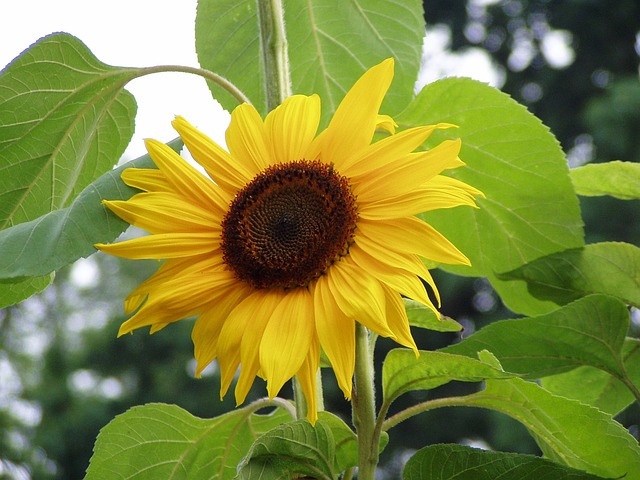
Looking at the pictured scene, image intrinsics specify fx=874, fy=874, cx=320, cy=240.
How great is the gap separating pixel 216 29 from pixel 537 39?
33.7 ft

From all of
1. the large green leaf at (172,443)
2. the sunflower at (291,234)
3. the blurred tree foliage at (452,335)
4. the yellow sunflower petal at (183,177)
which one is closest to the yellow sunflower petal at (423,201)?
the sunflower at (291,234)

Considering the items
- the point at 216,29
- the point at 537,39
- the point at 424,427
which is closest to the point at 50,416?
the point at 424,427

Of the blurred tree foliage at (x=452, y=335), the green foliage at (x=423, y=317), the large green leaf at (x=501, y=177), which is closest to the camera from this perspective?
the green foliage at (x=423, y=317)

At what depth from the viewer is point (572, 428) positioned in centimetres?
61

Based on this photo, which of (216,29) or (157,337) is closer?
(216,29)

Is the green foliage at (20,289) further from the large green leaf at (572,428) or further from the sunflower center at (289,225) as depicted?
the large green leaf at (572,428)

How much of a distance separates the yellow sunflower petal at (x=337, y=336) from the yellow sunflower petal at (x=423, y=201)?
2.4 inches

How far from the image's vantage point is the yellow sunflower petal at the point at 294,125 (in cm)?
59

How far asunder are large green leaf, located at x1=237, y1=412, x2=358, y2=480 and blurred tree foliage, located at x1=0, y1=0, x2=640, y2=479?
5.98 meters

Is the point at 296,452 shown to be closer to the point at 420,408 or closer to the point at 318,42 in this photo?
the point at 420,408

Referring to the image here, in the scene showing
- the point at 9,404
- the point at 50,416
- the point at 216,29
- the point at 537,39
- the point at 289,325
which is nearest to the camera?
the point at 289,325

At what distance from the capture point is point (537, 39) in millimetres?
10492

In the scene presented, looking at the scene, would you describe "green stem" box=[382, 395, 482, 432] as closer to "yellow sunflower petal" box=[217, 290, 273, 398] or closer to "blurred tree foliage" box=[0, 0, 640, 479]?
"yellow sunflower petal" box=[217, 290, 273, 398]

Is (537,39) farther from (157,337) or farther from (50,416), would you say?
(50,416)
